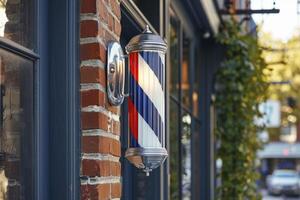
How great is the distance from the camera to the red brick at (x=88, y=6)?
2.76m

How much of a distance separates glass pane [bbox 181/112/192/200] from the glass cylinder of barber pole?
3.83 metres

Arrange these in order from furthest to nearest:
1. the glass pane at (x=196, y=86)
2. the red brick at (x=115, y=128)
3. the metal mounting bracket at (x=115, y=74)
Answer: the glass pane at (x=196, y=86)
the red brick at (x=115, y=128)
the metal mounting bracket at (x=115, y=74)

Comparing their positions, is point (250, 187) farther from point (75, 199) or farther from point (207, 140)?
point (75, 199)

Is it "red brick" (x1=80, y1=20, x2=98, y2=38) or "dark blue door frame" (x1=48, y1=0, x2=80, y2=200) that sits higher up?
"red brick" (x1=80, y1=20, x2=98, y2=38)

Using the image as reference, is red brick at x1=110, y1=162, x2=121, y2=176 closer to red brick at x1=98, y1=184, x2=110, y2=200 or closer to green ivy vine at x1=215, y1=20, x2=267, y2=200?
red brick at x1=98, y1=184, x2=110, y2=200

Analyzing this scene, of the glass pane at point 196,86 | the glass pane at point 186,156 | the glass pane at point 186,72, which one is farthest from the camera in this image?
the glass pane at point 196,86

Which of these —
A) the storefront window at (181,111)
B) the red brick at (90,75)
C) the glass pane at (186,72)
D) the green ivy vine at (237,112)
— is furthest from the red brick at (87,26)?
the green ivy vine at (237,112)

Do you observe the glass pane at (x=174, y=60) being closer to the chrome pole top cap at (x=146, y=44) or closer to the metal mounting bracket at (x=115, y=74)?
the metal mounting bracket at (x=115, y=74)

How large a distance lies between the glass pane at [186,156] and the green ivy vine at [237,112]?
1261mm

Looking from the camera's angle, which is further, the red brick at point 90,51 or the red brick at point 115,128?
the red brick at point 115,128

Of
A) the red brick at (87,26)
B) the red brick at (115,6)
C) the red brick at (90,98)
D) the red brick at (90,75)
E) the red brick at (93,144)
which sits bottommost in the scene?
the red brick at (93,144)

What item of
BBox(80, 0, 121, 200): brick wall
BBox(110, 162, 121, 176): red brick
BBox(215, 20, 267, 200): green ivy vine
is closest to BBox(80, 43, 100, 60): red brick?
BBox(80, 0, 121, 200): brick wall

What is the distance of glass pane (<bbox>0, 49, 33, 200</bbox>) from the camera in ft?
7.84

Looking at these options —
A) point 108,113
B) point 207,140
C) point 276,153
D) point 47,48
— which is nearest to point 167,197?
point 108,113
